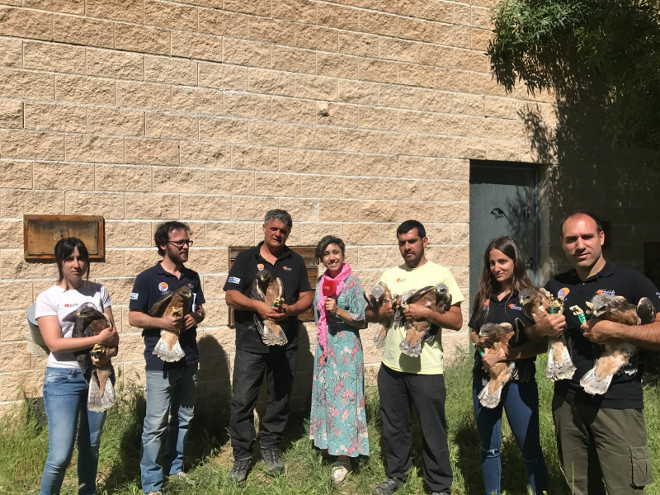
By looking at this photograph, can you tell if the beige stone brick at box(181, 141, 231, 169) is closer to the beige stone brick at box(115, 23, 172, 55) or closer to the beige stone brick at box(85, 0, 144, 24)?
the beige stone brick at box(115, 23, 172, 55)

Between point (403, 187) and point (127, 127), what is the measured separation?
10.3 feet

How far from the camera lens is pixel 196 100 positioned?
19.4ft

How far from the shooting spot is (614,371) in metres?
3.20

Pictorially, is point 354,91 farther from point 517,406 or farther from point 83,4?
point 517,406

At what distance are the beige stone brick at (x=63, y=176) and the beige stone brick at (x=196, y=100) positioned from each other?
1074mm

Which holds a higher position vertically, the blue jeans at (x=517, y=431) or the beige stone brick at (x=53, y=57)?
the beige stone brick at (x=53, y=57)

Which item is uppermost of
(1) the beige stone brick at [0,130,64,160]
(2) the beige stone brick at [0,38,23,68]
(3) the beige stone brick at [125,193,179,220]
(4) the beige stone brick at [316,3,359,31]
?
(4) the beige stone brick at [316,3,359,31]

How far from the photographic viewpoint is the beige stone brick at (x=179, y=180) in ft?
18.9

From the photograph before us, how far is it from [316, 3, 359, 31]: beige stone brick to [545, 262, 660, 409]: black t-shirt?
4281 millimetres

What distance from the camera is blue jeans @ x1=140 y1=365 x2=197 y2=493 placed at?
14.2ft

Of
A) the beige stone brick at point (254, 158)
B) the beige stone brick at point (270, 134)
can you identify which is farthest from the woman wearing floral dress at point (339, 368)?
the beige stone brick at point (270, 134)

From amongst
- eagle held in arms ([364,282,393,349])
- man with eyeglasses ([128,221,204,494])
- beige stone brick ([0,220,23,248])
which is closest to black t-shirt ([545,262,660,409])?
eagle held in arms ([364,282,393,349])

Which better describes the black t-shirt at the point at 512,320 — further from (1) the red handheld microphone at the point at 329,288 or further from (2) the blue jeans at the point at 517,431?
(1) the red handheld microphone at the point at 329,288

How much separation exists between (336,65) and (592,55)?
3.12 metres
